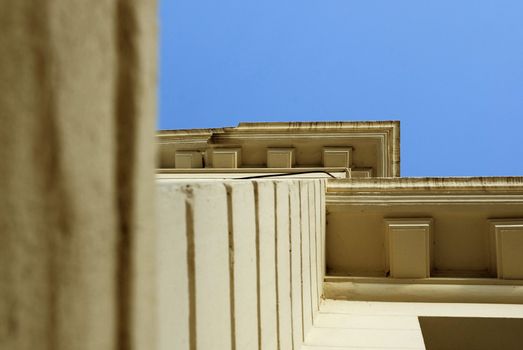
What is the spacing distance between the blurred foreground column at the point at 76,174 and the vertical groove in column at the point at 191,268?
0.43m

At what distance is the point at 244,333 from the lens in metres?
1.59

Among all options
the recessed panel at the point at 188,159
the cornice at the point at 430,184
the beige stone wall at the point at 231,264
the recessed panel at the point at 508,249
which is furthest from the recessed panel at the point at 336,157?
the beige stone wall at the point at 231,264

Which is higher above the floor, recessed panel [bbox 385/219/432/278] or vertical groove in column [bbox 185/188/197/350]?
vertical groove in column [bbox 185/188/197/350]

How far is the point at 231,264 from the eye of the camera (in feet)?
4.93

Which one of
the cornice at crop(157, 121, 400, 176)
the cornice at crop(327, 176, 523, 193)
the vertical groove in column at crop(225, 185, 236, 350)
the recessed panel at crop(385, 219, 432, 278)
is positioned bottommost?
the recessed panel at crop(385, 219, 432, 278)

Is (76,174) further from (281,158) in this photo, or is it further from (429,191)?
(281,158)

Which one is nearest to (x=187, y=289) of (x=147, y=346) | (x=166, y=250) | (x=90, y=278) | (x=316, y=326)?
(x=166, y=250)

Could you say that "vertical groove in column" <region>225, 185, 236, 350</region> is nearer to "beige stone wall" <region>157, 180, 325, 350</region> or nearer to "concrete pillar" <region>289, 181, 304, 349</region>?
"beige stone wall" <region>157, 180, 325, 350</region>

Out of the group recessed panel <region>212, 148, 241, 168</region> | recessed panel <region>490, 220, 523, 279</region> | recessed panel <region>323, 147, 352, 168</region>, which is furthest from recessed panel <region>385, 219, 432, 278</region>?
recessed panel <region>212, 148, 241, 168</region>

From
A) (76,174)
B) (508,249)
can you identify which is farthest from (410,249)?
(76,174)

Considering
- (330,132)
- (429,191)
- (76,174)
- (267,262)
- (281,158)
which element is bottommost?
(267,262)

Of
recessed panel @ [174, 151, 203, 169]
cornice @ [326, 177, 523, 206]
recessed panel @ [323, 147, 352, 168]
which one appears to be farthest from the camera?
recessed panel @ [174, 151, 203, 169]

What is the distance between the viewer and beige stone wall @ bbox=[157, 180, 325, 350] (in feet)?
3.71

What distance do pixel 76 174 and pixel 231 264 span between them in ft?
2.99
